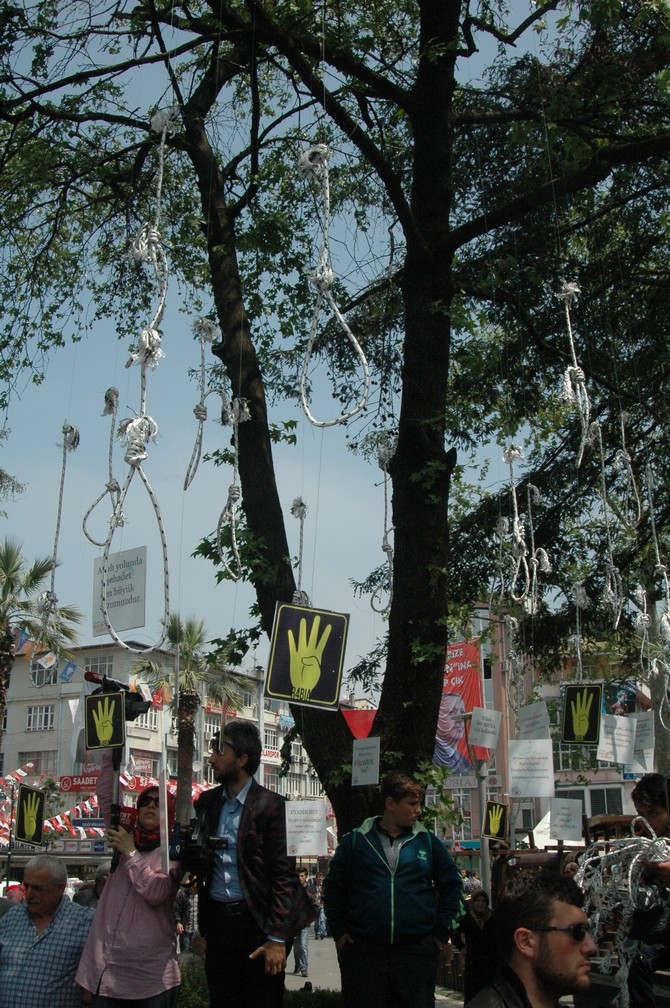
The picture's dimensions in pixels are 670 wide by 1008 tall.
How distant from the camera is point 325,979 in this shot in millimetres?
16453

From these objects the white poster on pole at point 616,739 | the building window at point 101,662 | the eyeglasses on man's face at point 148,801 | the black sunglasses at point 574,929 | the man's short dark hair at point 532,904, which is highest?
the building window at point 101,662

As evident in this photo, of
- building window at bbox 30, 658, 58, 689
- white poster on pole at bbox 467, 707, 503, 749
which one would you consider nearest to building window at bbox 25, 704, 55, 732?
building window at bbox 30, 658, 58, 689

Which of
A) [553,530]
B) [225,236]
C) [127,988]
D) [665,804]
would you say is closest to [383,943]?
[127,988]

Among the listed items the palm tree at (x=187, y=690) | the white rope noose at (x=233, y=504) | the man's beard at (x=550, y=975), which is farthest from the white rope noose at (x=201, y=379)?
the palm tree at (x=187, y=690)

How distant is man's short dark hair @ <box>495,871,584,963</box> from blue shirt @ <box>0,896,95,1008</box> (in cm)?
249

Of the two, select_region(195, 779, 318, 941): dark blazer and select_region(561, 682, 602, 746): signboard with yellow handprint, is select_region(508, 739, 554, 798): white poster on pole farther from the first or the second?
select_region(195, 779, 318, 941): dark blazer

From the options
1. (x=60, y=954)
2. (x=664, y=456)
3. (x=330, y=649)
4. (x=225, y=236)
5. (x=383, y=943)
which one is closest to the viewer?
(x=60, y=954)

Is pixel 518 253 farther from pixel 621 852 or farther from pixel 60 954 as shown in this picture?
pixel 60 954

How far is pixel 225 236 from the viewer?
27.2 ft

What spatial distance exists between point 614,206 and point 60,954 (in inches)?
294

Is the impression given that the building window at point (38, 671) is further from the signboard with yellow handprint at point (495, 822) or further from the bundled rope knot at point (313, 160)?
the bundled rope knot at point (313, 160)

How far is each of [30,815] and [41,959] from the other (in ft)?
23.8

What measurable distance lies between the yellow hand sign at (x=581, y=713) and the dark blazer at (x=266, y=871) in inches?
170

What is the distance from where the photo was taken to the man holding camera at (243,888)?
15.5 feet
